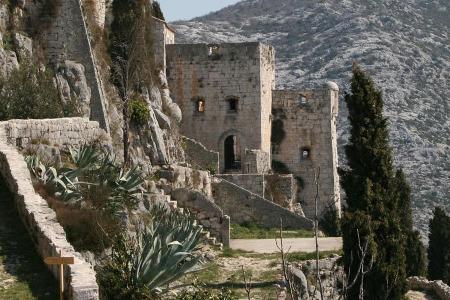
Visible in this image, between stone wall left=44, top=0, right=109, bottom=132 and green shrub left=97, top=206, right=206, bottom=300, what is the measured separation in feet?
55.3

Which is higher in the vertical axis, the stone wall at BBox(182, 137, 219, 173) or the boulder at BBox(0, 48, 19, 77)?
the boulder at BBox(0, 48, 19, 77)

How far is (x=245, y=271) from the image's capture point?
24281 millimetres

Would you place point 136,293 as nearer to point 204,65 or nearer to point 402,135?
point 204,65

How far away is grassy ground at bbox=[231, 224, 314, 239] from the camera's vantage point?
3203 centimetres

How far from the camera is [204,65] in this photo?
41.7m

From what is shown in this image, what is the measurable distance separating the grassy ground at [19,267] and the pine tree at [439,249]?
22812mm

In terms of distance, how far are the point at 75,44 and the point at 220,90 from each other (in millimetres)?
9414

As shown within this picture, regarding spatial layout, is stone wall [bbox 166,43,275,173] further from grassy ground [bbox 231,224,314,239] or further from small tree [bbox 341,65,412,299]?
small tree [bbox 341,65,412,299]

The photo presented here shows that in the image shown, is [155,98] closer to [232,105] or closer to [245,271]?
[232,105]

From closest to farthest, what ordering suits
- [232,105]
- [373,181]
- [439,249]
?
[373,181], [439,249], [232,105]

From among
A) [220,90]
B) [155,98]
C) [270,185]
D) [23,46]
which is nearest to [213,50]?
[220,90]

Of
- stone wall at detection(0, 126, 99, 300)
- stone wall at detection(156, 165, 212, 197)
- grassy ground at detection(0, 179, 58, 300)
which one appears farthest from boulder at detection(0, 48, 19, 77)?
grassy ground at detection(0, 179, 58, 300)

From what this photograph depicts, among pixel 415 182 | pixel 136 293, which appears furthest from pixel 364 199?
pixel 415 182

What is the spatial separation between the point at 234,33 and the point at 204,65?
6000 centimetres
